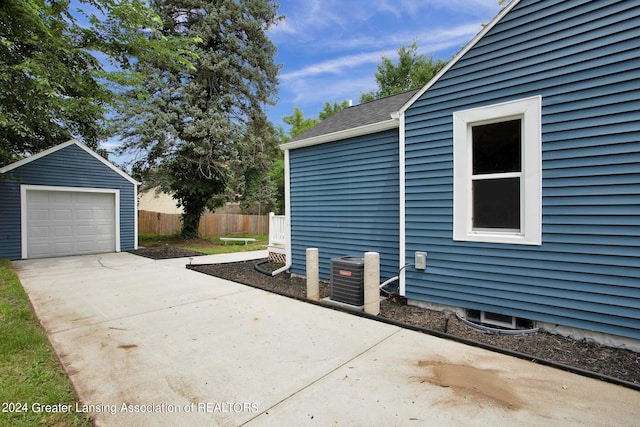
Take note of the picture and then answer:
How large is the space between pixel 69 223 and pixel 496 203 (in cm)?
1282

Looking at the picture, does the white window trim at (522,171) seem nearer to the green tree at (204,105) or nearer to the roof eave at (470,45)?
the roof eave at (470,45)

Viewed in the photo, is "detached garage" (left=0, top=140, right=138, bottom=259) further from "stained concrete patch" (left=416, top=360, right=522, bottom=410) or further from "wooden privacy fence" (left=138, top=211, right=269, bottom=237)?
"stained concrete patch" (left=416, top=360, right=522, bottom=410)

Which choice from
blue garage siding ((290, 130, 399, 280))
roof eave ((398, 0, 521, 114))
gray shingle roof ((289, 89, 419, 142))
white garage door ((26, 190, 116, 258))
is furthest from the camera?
white garage door ((26, 190, 116, 258))

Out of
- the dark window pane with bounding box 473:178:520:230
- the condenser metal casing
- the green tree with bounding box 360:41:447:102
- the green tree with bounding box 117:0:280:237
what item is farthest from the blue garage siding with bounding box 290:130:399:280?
the green tree with bounding box 360:41:447:102

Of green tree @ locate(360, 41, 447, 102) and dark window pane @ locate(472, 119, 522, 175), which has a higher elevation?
green tree @ locate(360, 41, 447, 102)

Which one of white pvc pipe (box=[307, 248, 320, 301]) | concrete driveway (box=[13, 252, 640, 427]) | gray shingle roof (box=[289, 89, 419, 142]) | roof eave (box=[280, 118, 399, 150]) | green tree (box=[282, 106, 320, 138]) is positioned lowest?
concrete driveway (box=[13, 252, 640, 427])

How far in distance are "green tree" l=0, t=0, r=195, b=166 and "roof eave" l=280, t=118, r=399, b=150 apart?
3.78m

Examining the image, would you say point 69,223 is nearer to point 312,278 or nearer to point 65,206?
point 65,206

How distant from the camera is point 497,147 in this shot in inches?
156

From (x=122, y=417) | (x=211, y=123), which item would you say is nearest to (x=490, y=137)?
(x=122, y=417)

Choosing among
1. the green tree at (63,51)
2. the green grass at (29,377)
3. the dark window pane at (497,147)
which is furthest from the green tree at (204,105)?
the dark window pane at (497,147)

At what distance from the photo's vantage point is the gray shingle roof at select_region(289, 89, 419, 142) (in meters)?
5.58

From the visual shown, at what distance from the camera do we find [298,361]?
2.98 metres

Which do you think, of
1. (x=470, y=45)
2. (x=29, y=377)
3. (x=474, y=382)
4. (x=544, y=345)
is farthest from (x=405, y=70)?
(x=29, y=377)
